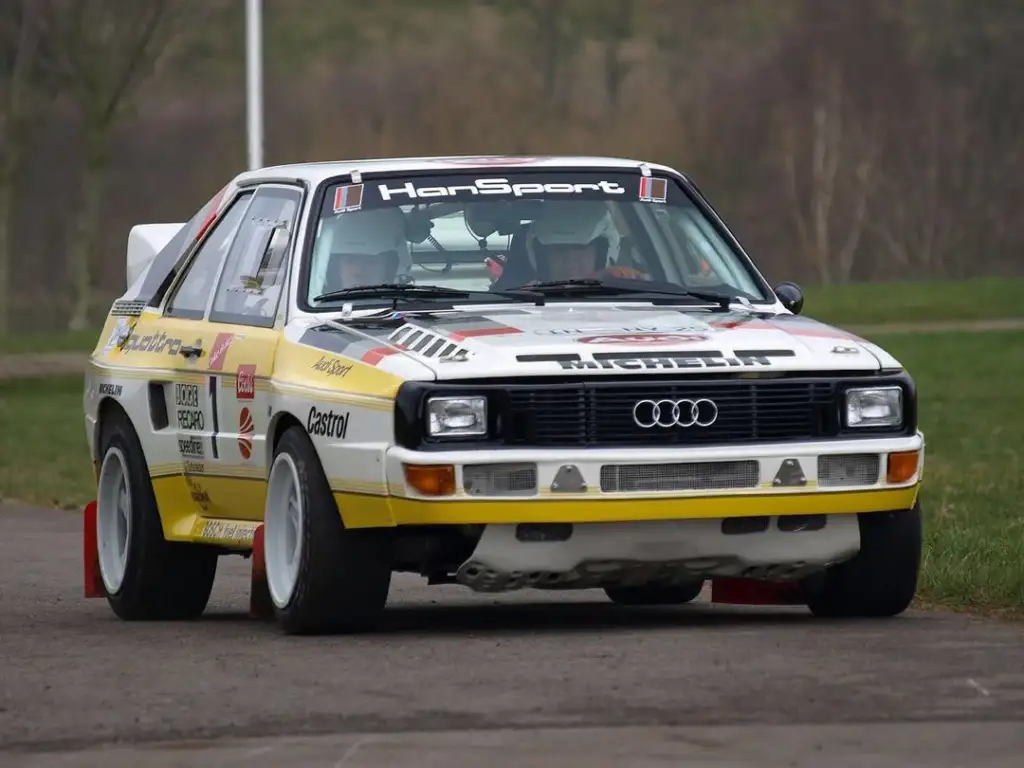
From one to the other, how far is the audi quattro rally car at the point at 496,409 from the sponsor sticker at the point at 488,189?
11 mm

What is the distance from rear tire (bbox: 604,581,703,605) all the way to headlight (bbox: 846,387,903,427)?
1.86m

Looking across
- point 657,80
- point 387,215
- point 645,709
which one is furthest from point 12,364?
point 657,80

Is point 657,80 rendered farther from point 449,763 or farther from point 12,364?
point 449,763

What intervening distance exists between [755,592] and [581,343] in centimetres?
155

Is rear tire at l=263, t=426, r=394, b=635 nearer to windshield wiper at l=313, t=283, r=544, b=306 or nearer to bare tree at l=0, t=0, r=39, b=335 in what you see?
windshield wiper at l=313, t=283, r=544, b=306

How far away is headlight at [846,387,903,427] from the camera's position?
859 centimetres

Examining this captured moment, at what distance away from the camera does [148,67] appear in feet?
156

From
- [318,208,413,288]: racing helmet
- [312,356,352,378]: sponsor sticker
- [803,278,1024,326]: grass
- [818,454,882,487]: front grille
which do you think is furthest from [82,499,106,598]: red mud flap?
[803,278,1024,326]: grass

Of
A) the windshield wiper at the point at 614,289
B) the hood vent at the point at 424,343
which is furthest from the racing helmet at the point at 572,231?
the hood vent at the point at 424,343

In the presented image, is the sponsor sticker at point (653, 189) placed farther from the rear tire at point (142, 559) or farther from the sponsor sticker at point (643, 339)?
the rear tire at point (142, 559)

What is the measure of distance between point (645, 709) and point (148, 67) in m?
42.0

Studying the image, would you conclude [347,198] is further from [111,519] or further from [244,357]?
[111,519]

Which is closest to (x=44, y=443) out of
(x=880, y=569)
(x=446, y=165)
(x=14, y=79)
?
(x=446, y=165)

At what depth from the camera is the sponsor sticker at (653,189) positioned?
1001 cm
